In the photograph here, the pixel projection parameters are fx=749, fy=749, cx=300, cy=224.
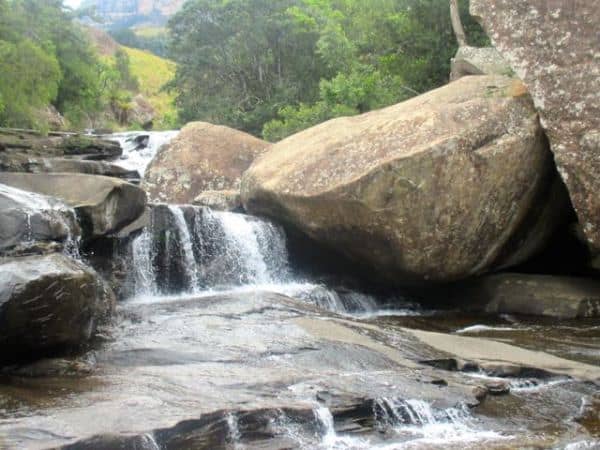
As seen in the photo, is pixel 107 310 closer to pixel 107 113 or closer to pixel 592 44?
pixel 592 44

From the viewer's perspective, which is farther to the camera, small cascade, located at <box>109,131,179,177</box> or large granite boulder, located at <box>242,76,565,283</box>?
small cascade, located at <box>109,131,179,177</box>

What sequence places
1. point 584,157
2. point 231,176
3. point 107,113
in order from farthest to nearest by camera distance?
point 107,113 → point 231,176 → point 584,157

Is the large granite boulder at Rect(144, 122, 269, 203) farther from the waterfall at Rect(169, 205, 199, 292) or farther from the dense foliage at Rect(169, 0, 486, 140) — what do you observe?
the waterfall at Rect(169, 205, 199, 292)

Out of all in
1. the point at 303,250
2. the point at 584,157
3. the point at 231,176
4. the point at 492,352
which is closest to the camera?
the point at 492,352

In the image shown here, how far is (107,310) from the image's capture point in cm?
967

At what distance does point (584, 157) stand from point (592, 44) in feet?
6.31

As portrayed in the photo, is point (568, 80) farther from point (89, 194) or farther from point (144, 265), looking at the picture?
point (89, 194)

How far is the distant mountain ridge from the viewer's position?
595 ft

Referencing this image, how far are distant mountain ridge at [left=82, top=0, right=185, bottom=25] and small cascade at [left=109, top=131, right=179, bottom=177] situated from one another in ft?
527

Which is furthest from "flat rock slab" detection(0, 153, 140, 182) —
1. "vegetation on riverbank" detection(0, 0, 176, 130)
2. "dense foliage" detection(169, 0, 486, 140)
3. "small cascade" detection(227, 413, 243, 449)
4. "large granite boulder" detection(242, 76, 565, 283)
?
"small cascade" detection(227, 413, 243, 449)

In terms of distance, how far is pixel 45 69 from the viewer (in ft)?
66.6

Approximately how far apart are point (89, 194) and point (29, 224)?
8.00 feet

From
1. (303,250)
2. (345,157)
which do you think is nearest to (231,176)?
(303,250)

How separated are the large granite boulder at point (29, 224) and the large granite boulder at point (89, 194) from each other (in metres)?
0.87
